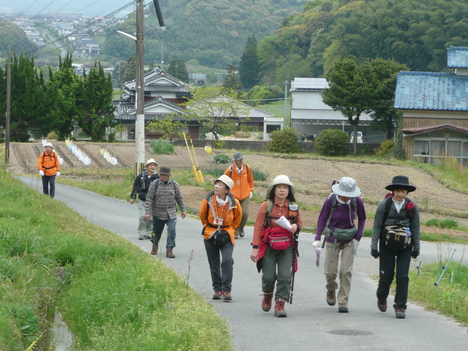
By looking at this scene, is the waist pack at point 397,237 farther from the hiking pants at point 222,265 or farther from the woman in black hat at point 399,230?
the hiking pants at point 222,265

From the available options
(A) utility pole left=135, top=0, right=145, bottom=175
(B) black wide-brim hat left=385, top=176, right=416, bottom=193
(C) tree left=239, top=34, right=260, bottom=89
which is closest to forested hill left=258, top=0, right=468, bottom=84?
(C) tree left=239, top=34, right=260, bottom=89

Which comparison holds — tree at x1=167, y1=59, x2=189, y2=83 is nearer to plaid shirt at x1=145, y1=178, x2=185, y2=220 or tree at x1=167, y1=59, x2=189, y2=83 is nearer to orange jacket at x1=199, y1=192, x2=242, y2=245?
plaid shirt at x1=145, y1=178, x2=185, y2=220

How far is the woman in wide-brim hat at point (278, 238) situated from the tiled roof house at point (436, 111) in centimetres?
3933

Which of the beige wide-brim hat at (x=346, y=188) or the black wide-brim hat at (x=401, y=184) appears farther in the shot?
the beige wide-brim hat at (x=346, y=188)

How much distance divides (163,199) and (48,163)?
22.8ft

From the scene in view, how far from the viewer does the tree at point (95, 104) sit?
52.7m

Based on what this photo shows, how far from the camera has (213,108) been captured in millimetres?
63500

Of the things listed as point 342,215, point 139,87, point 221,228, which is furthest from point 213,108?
point 342,215

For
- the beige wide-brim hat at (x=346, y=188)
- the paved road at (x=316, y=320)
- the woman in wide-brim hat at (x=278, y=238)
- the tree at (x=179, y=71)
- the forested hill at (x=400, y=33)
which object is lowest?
the paved road at (x=316, y=320)

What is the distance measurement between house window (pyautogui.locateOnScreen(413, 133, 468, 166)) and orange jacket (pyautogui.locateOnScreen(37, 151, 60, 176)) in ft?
108

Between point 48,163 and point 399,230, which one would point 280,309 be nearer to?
point 399,230

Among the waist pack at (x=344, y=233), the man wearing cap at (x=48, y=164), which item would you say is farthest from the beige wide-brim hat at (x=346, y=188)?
the man wearing cap at (x=48, y=164)

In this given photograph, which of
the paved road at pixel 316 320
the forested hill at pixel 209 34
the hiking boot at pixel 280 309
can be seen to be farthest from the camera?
the forested hill at pixel 209 34

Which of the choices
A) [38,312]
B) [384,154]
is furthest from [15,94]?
[38,312]
